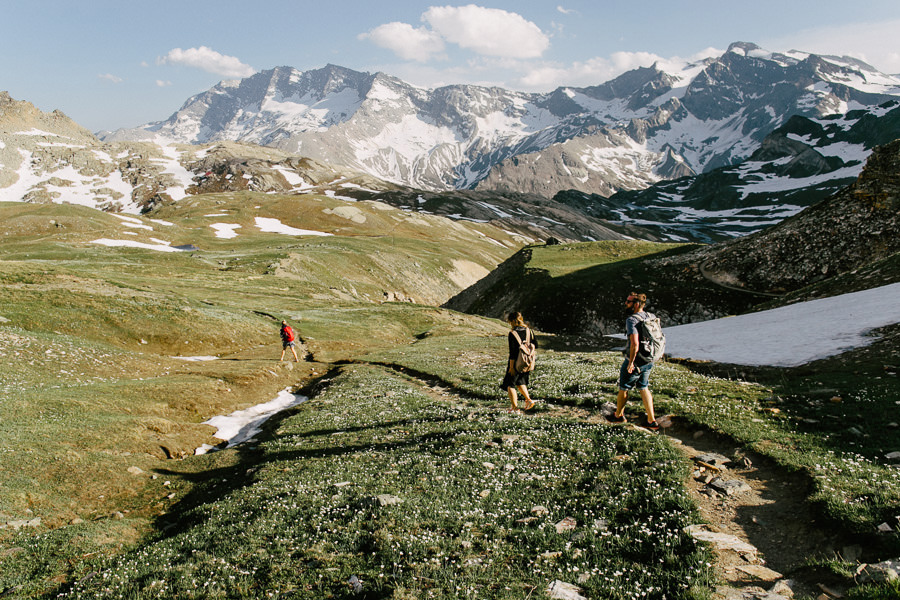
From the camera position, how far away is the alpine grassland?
884 centimetres

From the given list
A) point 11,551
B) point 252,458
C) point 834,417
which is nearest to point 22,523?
point 11,551

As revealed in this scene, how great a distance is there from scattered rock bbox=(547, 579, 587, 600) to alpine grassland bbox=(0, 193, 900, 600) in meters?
0.04

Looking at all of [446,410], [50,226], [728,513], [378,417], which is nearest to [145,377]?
[378,417]

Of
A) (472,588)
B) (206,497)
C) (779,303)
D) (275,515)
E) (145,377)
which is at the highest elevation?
(779,303)

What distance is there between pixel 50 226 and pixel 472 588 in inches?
5727

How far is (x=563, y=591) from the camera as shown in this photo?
25.3 feet

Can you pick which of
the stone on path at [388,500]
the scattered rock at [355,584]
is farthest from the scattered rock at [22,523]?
the scattered rock at [355,584]

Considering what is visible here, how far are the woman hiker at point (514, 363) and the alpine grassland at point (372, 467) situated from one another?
954 millimetres

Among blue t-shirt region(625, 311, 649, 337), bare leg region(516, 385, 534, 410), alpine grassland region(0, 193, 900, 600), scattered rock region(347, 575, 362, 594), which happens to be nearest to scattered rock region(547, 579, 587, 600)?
alpine grassland region(0, 193, 900, 600)

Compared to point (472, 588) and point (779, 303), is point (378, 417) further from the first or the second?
point (779, 303)

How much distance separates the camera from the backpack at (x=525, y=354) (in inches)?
715

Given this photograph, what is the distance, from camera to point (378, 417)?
2131 centimetres

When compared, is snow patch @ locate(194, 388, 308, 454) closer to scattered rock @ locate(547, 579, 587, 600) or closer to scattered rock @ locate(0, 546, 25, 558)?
scattered rock @ locate(0, 546, 25, 558)

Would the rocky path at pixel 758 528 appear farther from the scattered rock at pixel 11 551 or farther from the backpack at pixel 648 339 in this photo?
the scattered rock at pixel 11 551
